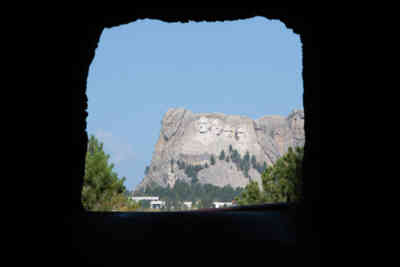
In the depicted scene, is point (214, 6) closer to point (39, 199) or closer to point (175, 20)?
point (175, 20)

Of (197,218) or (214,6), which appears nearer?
(214,6)

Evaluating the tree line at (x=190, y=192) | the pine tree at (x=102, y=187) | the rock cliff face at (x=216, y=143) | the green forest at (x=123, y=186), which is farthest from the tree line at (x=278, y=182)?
the rock cliff face at (x=216, y=143)

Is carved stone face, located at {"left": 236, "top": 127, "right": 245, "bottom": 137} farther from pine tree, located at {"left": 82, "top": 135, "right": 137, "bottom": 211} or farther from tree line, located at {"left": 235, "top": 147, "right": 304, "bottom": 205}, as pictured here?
pine tree, located at {"left": 82, "top": 135, "right": 137, "bottom": 211}

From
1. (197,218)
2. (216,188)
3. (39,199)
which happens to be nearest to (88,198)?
(197,218)

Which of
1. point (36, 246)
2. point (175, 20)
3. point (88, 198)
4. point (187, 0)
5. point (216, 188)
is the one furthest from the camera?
point (216, 188)

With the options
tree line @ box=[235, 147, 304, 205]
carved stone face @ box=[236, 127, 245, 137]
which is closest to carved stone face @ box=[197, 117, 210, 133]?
carved stone face @ box=[236, 127, 245, 137]

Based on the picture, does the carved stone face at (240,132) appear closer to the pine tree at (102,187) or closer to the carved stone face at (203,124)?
the carved stone face at (203,124)

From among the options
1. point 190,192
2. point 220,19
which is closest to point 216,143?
point 190,192
